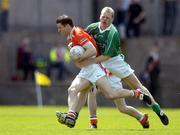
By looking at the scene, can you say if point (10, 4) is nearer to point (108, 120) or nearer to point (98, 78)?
point (108, 120)

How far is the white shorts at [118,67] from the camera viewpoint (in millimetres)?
21328

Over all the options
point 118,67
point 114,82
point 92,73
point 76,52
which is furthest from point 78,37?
point 114,82

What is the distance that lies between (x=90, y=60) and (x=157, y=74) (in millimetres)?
16394

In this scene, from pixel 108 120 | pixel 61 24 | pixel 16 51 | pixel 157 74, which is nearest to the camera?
pixel 61 24

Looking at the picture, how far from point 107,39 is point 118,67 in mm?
677

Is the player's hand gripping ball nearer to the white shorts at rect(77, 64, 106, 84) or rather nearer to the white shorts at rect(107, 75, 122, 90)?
the white shorts at rect(77, 64, 106, 84)

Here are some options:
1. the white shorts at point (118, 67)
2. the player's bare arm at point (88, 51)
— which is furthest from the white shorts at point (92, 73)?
the white shorts at point (118, 67)

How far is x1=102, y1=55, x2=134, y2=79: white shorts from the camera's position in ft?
70.0

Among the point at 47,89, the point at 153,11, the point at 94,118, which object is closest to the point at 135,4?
the point at 153,11

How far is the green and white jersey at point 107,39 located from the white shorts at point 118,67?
215mm

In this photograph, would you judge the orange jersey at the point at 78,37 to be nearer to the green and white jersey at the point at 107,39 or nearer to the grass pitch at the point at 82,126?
the green and white jersey at the point at 107,39

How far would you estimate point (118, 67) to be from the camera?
70.1 ft

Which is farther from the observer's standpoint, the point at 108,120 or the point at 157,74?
the point at 157,74

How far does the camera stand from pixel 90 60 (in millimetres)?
20625
